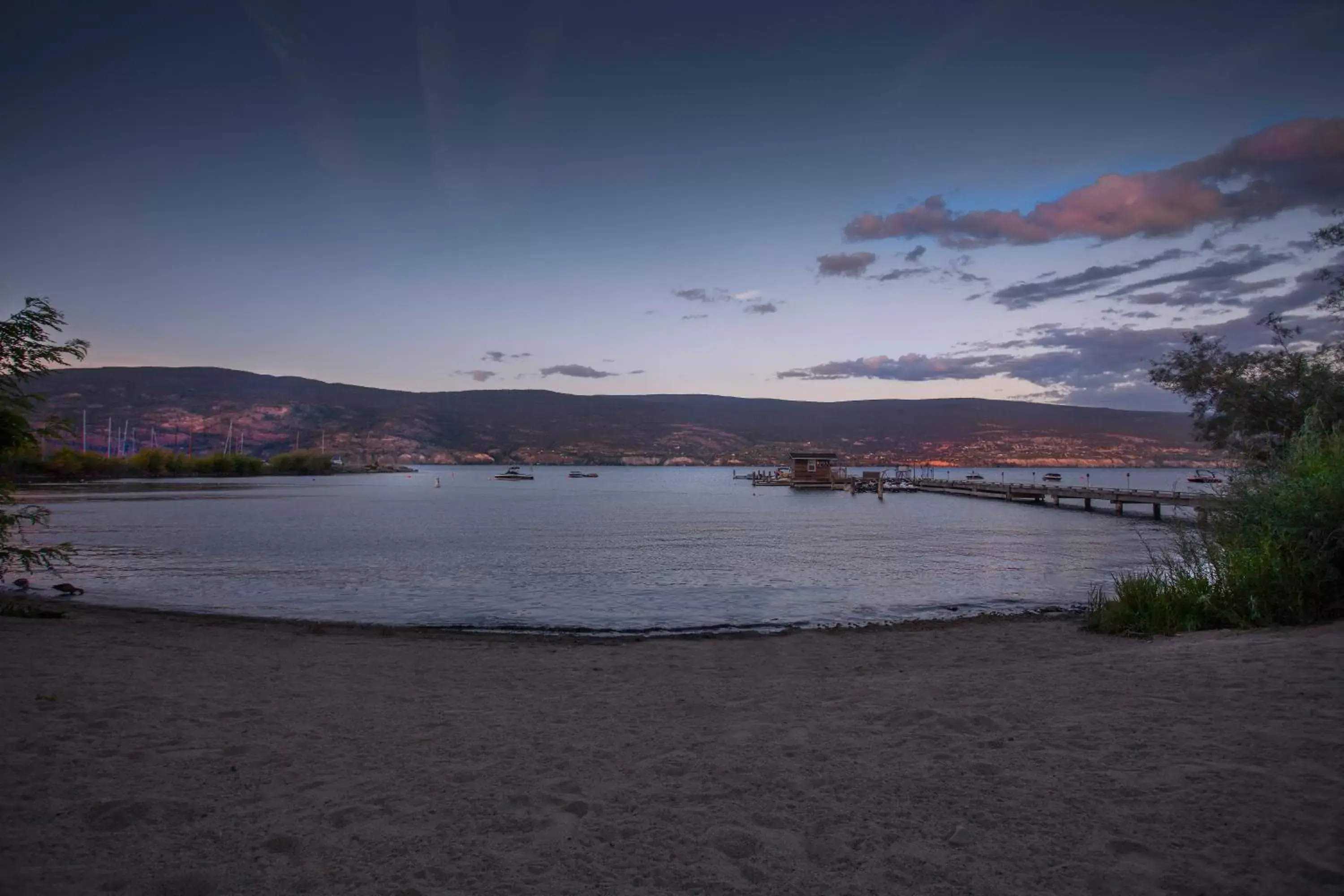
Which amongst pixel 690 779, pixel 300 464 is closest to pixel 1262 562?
pixel 690 779

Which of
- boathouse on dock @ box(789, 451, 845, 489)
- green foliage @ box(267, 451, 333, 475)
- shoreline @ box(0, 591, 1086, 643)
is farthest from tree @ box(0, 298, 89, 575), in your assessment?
green foliage @ box(267, 451, 333, 475)

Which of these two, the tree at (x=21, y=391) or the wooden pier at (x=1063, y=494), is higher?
the tree at (x=21, y=391)

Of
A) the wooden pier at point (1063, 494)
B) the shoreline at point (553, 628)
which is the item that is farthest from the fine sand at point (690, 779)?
the wooden pier at point (1063, 494)

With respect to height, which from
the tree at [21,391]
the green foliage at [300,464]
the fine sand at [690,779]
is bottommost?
the green foliage at [300,464]

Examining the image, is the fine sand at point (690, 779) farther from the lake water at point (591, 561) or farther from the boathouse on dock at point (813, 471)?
the boathouse on dock at point (813, 471)

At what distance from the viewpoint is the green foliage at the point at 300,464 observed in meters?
178

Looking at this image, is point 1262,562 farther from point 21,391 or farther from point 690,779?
point 21,391

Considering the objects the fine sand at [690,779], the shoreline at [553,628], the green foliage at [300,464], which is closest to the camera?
the fine sand at [690,779]

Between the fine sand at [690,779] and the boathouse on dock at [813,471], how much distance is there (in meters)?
96.9

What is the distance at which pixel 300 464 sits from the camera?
18300 cm

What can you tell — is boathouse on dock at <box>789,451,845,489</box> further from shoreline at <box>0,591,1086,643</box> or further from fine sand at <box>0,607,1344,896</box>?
fine sand at <box>0,607,1344,896</box>

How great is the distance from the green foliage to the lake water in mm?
110185

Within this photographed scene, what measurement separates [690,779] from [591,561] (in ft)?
82.6

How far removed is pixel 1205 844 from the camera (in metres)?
4.41
